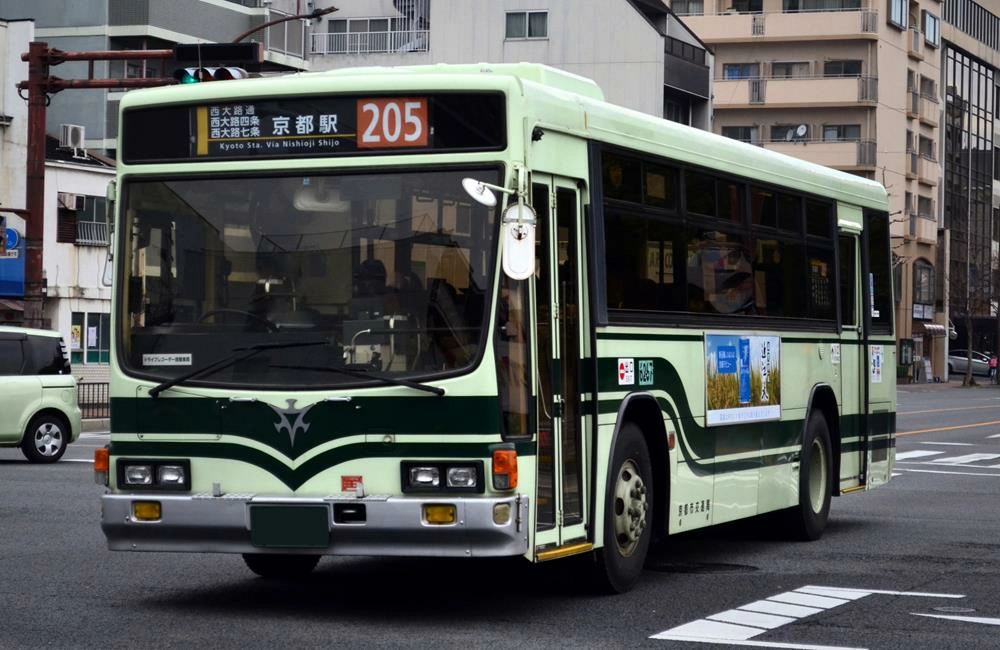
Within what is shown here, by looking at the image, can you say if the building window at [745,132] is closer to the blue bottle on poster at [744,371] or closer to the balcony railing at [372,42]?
the balcony railing at [372,42]

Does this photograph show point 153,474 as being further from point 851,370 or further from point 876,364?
point 876,364

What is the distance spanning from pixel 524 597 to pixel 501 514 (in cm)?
190

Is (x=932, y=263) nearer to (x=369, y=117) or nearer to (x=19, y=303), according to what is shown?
(x=19, y=303)

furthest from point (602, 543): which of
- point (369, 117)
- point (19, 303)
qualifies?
point (19, 303)

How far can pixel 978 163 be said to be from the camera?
11062cm

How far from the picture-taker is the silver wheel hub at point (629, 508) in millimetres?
11117

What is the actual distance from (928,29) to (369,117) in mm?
94434

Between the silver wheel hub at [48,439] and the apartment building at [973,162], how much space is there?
77.8 metres

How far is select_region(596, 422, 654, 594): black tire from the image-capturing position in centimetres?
1092

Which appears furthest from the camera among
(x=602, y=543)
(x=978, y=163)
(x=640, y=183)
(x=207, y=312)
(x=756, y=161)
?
(x=978, y=163)

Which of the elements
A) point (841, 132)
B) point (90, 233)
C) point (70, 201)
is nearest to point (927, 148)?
point (841, 132)

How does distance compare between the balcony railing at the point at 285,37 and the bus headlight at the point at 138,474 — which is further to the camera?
the balcony railing at the point at 285,37

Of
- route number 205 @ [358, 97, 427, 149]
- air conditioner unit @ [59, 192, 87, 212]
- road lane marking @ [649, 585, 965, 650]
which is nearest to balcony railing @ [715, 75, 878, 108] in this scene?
air conditioner unit @ [59, 192, 87, 212]

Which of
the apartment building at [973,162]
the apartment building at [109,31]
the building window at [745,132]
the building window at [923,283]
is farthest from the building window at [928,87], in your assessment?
the apartment building at [109,31]
